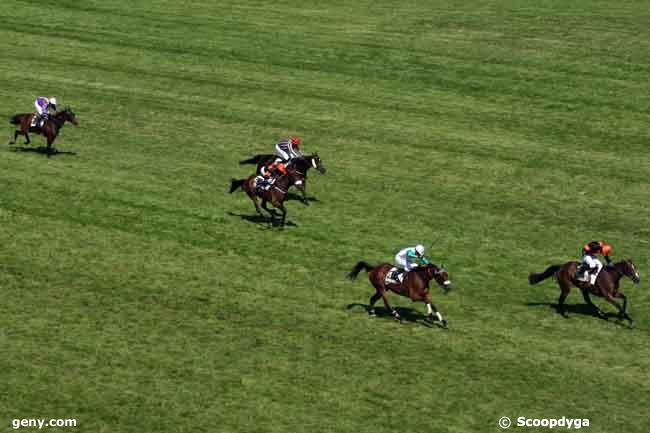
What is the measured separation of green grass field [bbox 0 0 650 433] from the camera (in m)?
21.0

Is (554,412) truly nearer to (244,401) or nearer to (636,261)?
(244,401)

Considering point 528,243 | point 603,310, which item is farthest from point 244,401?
point 528,243

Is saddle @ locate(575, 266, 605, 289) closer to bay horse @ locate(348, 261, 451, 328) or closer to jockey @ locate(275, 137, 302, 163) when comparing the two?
bay horse @ locate(348, 261, 451, 328)

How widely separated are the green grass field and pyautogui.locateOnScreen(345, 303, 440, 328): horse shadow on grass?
0.16 metres

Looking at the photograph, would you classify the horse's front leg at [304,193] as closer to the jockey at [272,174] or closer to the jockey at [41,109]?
the jockey at [272,174]

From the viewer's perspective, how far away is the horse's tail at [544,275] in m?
25.2

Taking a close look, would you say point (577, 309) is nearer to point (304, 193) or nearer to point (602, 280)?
point (602, 280)

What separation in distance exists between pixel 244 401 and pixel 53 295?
20.9 ft

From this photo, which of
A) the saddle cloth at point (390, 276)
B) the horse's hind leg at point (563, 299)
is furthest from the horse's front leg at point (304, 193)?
the horse's hind leg at point (563, 299)

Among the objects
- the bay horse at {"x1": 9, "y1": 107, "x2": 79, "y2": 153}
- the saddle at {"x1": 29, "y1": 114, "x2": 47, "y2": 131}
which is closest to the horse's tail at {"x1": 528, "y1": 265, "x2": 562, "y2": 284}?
the bay horse at {"x1": 9, "y1": 107, "x2": 79, "y2": 153}

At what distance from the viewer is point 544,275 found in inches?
993

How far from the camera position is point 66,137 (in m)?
38.0

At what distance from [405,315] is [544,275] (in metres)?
3.29

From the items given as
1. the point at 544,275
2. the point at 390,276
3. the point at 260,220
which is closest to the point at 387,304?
the point at 390,276
